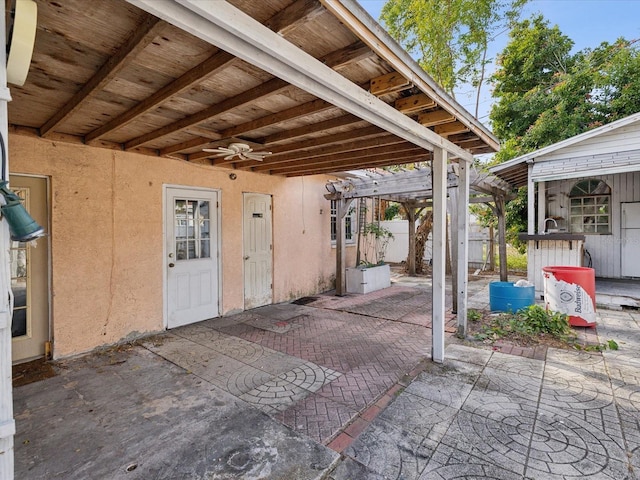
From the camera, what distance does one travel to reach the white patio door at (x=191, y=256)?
4.74m

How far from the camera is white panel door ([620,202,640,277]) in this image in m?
7.13

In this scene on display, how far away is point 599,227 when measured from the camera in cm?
758

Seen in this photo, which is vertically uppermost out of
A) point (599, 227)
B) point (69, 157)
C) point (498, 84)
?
point (498, 84)

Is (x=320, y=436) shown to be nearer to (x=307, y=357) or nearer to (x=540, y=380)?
(x=307, y=357)

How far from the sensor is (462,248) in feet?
13.8

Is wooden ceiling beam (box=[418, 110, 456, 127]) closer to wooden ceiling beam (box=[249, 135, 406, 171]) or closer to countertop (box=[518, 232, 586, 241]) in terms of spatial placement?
wooden ceiling beam (box=[249, 135, 406, 171])

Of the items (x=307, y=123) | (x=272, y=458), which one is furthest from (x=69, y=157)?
(x=272, y=458)

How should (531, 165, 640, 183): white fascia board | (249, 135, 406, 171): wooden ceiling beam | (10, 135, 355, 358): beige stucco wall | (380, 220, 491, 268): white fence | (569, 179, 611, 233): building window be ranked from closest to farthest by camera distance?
(10, 135, 355, 358): beige stucco wall
(249, 135, 406, 171): wooden ceiling beam
(531, 165, 640, 183): white fascia board
(569, 179, 611, 233): building window
(380, 220, 491, 268): white fence

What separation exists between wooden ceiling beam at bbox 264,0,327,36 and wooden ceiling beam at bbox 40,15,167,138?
0.57 metres

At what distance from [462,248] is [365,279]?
132 inches

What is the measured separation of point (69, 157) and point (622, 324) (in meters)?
7.79

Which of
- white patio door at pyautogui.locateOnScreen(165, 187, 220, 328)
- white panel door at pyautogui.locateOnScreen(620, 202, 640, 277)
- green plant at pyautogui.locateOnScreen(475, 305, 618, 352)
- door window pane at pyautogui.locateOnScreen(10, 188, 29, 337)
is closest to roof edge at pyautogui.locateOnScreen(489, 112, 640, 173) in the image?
white panel door at pyautogui.locateOnScreen(620, 202, 640, 277)

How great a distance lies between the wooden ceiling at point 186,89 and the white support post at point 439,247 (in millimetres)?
389

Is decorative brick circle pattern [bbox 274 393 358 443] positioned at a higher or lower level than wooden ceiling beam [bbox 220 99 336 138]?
lower
